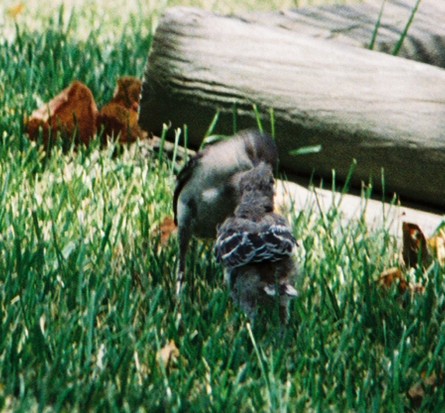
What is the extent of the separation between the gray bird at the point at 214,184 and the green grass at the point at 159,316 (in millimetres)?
206

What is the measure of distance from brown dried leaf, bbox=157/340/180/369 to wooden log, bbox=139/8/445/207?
162 cm

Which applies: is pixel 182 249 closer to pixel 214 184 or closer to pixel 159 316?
pixel 214 184

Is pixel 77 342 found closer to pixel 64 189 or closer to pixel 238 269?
pixel 238 269

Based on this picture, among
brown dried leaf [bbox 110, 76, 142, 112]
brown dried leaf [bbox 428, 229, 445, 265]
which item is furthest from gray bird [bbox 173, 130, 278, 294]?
brown dried leaf [bbox 110, 76, 142, 112]

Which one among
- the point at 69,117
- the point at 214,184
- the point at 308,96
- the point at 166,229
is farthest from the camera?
the point at 69,117

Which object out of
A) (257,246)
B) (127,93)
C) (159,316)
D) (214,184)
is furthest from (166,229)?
(127,93)

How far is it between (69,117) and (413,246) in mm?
1928

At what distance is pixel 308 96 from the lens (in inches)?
179

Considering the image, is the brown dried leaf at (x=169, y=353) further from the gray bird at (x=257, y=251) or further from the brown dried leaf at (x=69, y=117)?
the brown dried leaf at (x=69, y=117)

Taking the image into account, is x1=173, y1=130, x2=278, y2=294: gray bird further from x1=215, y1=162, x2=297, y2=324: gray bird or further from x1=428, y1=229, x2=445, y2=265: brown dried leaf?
x1=428, y1=229, x2=445, y2=265: brown dried leaf

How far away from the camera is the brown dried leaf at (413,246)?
3.92m

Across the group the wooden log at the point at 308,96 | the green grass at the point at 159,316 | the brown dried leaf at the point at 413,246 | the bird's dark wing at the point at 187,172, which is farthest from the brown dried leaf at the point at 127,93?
the brown dried leaf at the point at 413,246

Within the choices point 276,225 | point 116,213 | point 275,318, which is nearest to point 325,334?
point 275,318

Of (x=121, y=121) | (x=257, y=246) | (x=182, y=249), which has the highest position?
(x=257, y=246)
